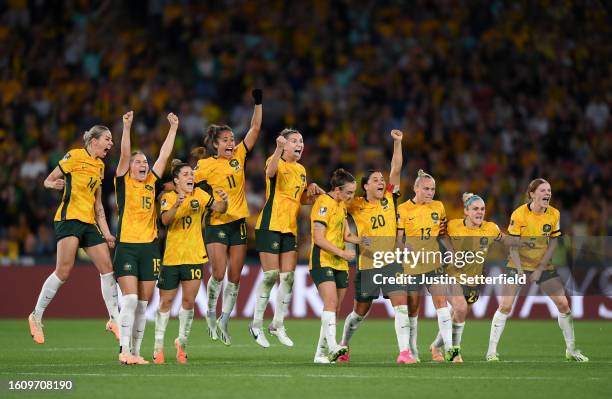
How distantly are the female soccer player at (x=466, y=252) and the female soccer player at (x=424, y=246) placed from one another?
0.20m

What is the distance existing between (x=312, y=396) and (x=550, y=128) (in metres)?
15.9

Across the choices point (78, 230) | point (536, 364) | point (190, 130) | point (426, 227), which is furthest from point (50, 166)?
point (536, 364)

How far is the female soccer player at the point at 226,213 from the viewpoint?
14812 millimetres

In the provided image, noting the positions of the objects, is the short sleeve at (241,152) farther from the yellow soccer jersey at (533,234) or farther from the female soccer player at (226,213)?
the yellow soccer jersey at (533,234)

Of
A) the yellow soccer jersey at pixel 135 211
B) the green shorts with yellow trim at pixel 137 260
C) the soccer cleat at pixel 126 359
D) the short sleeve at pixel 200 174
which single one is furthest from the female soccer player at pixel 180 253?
the short sleeve at pixel 200 174

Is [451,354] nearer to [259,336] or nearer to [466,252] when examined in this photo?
[466,252]

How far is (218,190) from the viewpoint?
47.3 feet

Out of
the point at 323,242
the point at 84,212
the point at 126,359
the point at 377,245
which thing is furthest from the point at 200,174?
the point at 126,359

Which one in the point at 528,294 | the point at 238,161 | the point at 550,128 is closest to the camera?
the point at 238,161

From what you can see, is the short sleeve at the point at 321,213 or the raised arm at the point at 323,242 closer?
the raised arm at the point at 323,242

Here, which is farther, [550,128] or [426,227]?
[550,128]

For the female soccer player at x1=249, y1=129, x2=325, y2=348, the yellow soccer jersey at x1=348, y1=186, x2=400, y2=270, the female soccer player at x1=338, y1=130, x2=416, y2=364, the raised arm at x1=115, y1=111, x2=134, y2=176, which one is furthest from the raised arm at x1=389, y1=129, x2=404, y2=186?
the raised arm at x1=115, y1=111, x2=134, y2=176

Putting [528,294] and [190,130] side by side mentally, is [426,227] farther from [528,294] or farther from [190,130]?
[190,130]

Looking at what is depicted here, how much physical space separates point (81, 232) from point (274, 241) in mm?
2369
